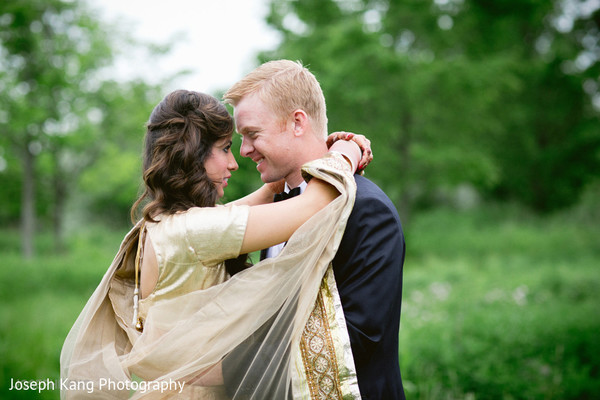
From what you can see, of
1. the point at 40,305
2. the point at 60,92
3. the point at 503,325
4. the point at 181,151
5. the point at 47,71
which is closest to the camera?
the point at 181,151

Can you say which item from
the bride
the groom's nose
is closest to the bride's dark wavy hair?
the bride

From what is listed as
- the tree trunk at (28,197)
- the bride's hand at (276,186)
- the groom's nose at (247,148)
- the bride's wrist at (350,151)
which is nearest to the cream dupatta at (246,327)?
the bride's wrist at (350,151)

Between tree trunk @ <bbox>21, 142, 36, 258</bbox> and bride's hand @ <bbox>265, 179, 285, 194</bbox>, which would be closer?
bride's hand @ <bbox>265, 179, 285, 194</bbox>

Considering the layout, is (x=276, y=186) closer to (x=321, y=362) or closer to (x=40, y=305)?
(x=321, y=362)

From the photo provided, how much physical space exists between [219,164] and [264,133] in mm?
249

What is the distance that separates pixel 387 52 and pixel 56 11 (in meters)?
9.08

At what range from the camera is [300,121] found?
2.39 metres

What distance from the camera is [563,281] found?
1003 centimetres

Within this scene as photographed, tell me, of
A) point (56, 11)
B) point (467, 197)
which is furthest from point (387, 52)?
point (467, 197)

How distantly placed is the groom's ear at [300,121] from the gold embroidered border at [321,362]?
860 millimetres

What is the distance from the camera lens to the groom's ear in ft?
7.79

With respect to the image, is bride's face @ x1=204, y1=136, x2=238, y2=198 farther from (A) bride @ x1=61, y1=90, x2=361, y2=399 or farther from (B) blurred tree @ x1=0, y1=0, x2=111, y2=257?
(B) blurred tree @ x1=0, y1=0, x2=111, y2=257

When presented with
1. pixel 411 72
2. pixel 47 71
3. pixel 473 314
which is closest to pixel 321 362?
pixel 473 314

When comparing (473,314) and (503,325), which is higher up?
(503,325)
